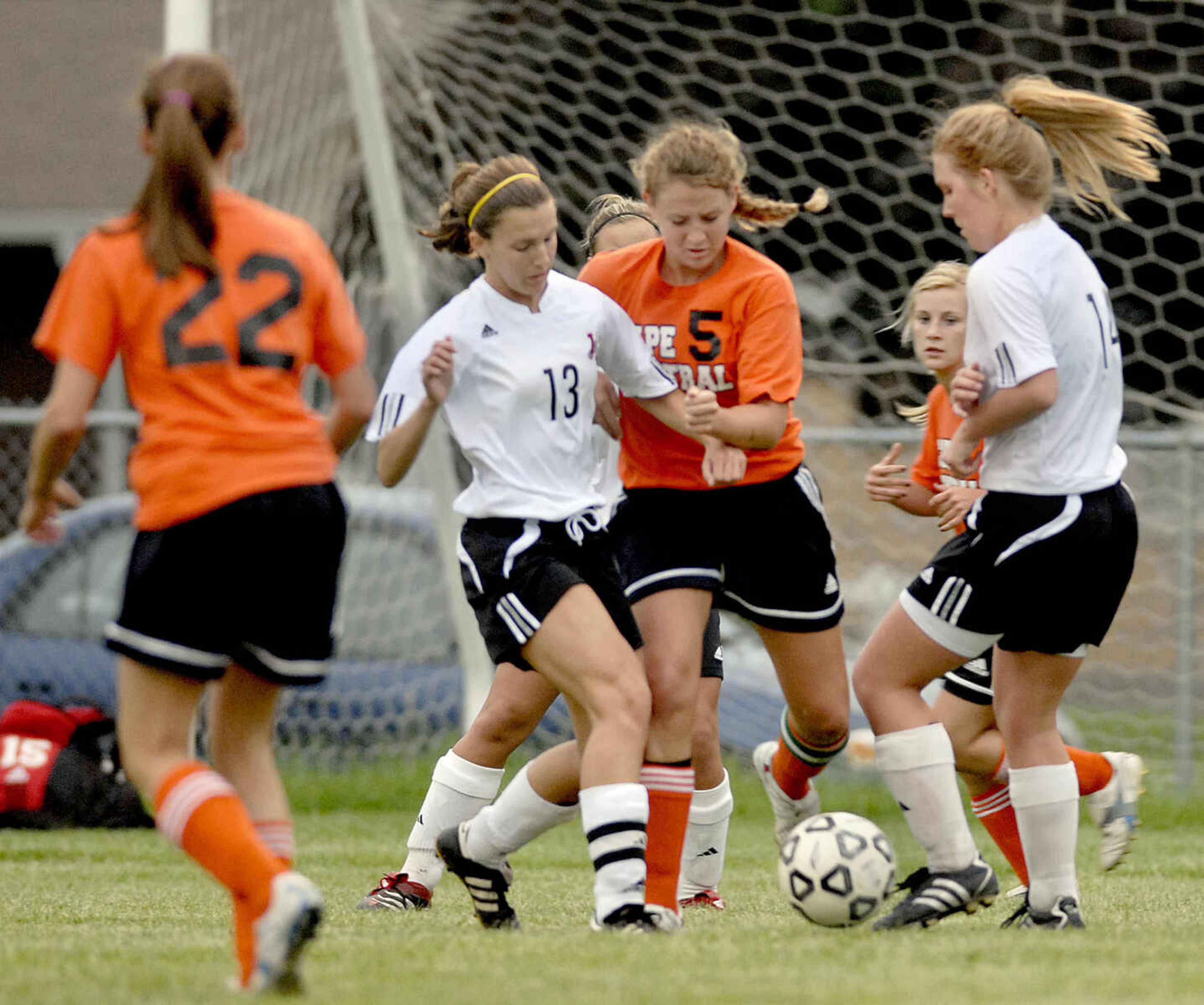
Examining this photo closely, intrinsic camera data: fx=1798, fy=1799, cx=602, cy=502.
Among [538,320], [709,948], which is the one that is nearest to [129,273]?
[538,320]

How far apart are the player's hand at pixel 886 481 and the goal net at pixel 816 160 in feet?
9.45

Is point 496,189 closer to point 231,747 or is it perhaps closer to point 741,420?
point 741,420

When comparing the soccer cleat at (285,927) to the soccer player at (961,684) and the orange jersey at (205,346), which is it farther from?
the soccer player at (961,684)

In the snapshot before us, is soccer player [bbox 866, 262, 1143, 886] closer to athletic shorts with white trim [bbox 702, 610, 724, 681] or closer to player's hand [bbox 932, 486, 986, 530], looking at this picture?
player's hand [bbox 932, 486, 986, 530]

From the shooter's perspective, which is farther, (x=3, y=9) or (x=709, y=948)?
(x=3, y=9)

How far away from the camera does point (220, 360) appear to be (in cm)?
323

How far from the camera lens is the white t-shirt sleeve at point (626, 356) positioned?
4.21 metres

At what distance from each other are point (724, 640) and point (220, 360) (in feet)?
19.9

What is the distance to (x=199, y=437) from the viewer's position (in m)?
3.23

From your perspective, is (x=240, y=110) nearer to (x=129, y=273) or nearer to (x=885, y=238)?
(x=129, y=273)

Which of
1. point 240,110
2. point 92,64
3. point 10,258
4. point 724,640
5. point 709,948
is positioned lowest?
point 10,258

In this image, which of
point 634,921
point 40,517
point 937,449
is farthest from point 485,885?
point 937,449

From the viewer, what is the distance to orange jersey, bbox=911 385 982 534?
4719mm

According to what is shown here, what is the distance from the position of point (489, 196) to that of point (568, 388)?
1.57 feet
